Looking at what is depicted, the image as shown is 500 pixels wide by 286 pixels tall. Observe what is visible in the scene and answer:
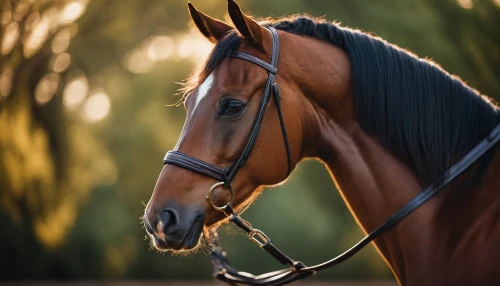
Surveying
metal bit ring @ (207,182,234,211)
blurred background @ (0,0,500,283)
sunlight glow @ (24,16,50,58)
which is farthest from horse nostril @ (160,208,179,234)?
sunlight glow @ (24,16,50,58)

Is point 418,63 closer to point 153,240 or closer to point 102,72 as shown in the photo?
point 153,240

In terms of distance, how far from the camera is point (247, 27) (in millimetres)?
A: 2904

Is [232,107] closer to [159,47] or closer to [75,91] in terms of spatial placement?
[75,91]

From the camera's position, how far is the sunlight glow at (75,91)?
1412cm

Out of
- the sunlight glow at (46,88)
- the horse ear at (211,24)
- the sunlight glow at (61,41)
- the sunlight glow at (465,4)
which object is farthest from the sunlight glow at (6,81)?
the horse ear at (211,24)

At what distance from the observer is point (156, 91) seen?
53.3 ft

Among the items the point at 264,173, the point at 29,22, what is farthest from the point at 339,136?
the point at 29,22

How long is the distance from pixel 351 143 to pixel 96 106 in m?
14.5

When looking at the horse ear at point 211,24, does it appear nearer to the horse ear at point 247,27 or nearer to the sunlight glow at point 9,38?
the horse ear at point 247,27

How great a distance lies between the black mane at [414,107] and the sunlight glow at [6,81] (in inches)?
355

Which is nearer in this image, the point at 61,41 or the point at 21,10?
the point at 21,10

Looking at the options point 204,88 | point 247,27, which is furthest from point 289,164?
point 247,27

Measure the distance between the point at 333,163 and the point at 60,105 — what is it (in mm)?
11519

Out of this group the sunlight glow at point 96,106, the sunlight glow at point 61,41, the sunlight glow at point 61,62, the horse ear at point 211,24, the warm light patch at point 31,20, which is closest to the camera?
the horse ear at point 211,24
